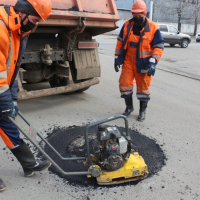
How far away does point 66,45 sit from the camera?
14.2 ft

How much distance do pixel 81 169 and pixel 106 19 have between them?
252 cm

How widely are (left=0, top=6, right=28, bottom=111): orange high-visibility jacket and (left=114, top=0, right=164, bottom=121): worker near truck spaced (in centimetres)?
209

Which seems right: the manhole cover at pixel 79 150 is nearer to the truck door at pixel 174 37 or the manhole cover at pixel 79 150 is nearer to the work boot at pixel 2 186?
the work boot at pixel 2 186

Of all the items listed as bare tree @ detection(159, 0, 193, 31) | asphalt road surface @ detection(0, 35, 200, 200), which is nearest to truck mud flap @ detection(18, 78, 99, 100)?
asphalt road surface @ detection(0, 35, 200, 200)

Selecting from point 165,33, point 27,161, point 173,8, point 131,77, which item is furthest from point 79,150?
point 173,8

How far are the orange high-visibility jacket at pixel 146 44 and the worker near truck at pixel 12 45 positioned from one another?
194cm

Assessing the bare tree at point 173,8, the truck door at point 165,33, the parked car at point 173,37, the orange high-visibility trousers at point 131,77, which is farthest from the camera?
the bare tree at point 173,8

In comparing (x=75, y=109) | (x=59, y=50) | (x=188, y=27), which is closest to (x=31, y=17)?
(x=59, y=50)

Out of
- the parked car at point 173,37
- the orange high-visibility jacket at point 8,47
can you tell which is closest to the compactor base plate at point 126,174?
the orange high-visibility jacket at point 8,47

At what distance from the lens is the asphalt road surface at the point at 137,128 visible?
2.43m

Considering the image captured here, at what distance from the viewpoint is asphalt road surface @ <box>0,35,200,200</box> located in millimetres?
2434

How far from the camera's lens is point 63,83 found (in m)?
5.03

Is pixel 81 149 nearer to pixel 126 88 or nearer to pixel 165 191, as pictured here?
pixel 165 191

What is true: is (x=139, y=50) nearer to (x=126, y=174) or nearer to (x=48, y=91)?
(x=48, y=91)
